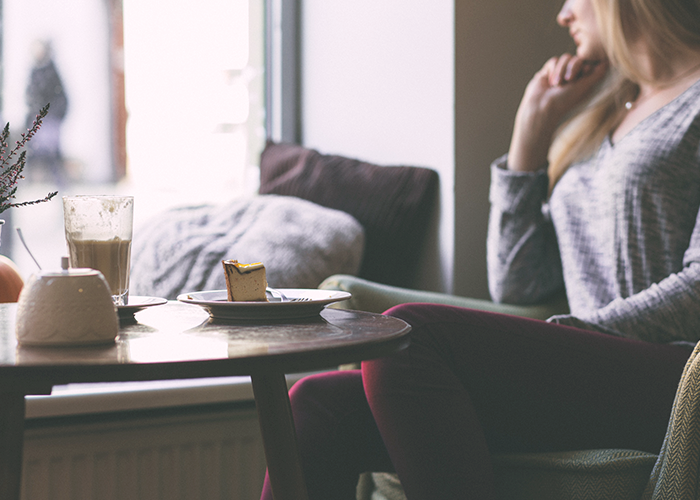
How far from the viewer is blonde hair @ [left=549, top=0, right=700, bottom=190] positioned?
1146 mm

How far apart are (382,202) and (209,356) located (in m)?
1.17

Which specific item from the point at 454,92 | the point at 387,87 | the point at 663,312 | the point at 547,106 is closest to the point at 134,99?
the point at 387,87

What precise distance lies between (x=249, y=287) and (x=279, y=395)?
0.12 meters

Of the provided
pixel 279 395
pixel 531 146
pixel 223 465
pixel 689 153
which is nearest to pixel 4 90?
pixel 223 465

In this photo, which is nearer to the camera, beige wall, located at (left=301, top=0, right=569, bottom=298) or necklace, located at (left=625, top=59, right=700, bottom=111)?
necklace, located at (left=625, top=59, right=700, bottom=111)

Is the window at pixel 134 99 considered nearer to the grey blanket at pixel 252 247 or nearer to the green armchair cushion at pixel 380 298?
the grey blanket at pixel 252 247

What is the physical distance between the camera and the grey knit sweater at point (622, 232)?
3.28ft

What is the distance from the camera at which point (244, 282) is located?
71 cm

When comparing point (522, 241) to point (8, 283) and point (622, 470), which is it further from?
point (8, 283)

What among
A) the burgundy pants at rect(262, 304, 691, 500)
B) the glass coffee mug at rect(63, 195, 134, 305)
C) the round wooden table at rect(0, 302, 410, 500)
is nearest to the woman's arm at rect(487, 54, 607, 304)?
the burgundy pants at rect(262, 304, 691, 500)

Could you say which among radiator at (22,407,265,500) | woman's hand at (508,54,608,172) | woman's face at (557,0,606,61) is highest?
woman's face at (557,0,606,61)

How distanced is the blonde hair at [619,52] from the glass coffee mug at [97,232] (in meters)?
0.94

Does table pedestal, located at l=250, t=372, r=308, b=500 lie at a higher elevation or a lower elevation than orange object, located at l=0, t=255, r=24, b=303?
lower

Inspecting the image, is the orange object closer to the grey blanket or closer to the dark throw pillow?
the grey blanket
